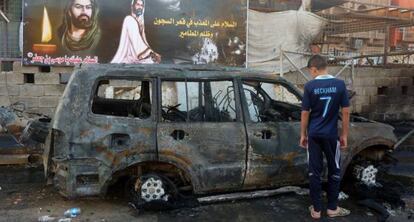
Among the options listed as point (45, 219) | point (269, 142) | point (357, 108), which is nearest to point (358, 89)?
point (357, 108)

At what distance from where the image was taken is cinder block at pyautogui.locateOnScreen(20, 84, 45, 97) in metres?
9.81

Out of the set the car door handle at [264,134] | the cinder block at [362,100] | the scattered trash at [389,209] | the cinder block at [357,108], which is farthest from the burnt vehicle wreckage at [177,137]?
the cinder block at [362,100]

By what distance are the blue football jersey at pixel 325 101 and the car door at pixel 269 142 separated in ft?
2.05

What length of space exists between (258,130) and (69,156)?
2111mm

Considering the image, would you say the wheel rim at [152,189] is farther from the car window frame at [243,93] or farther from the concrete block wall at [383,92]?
the concrete block wall at [383,92]

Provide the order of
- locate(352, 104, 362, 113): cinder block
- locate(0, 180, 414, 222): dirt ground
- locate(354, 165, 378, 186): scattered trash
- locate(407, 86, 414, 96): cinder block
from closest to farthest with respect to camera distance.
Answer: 1. locate(0, 180, 414, 222): dirt ground
2. locate(354, 165, 378, 186): scattered trash
3. locate(352, 104, 362, 113): cinder block
4. locate(407, 86, 414, 96): cinder block

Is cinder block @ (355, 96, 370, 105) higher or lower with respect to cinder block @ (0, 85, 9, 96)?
lower

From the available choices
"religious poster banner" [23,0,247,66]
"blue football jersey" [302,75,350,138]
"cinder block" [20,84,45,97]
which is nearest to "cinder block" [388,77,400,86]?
"religious poster banner" [23,0,247,66]

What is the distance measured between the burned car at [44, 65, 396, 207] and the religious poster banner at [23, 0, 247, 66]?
4668 mm

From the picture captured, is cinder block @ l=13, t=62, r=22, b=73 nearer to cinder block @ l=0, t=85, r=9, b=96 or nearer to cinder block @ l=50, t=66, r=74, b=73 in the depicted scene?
cinder block @ l=0, t=85, r=9, b=96

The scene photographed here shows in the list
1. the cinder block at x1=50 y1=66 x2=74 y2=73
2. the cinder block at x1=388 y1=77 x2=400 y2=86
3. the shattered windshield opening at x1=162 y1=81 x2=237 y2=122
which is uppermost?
the cinder block at x1=50 y1=66 x2=74 y2=73

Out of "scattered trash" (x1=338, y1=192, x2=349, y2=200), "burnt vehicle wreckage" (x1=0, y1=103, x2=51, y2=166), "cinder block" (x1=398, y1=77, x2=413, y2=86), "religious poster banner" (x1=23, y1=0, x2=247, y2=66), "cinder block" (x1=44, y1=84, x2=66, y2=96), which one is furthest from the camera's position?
"cinder block" (x1=398, y1=77, x2=413, y2=86)

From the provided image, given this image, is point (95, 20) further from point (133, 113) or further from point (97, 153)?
point (97, 153)

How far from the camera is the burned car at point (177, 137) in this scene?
490 cm
